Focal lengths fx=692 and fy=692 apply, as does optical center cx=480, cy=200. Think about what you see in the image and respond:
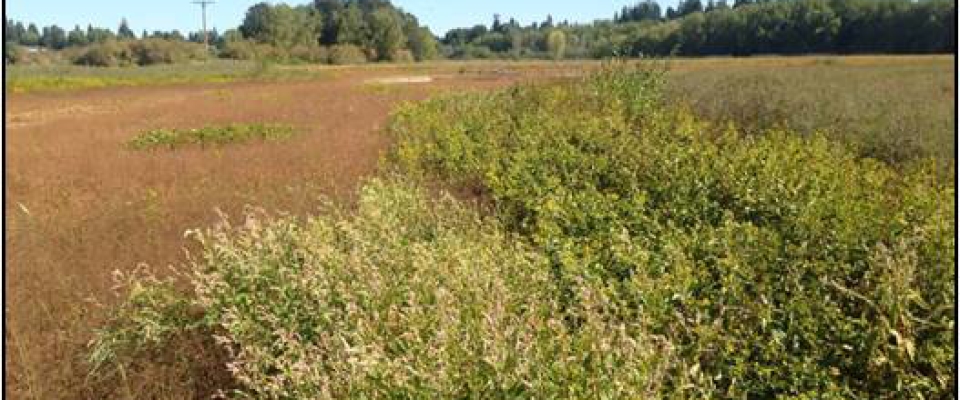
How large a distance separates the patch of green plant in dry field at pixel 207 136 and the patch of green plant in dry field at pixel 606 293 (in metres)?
9.09

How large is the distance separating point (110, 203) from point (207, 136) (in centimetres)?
676

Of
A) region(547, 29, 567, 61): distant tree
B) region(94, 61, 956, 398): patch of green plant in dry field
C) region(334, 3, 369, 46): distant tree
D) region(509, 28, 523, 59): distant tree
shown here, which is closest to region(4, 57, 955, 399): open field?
region(94, 61, 956, 398): patch of green plant in dry field

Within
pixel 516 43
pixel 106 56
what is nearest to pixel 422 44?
pixel 516 43

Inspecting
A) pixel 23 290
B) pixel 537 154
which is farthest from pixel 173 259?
pixel 537 154

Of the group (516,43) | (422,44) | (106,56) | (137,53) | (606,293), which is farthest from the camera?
(516,43)

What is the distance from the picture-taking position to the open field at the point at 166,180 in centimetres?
439

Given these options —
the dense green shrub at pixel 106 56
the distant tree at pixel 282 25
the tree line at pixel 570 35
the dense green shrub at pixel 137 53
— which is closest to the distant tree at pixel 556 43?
the tree line at pixel 570 35

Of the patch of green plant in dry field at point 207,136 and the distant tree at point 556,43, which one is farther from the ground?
the distant tree at point 556,43

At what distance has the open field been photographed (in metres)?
4.39

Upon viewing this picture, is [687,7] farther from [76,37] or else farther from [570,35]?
[76,37]

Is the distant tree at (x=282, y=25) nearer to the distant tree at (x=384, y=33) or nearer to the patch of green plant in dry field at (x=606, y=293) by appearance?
the distant tree at (x=384, y=33)

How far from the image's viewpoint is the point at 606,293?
3.85 meters

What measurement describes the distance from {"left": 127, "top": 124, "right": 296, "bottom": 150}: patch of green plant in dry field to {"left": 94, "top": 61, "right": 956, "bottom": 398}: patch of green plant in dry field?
29.8 feet

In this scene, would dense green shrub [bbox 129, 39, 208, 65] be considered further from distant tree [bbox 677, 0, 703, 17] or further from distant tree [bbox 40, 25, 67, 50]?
distant tree [bbox 677, 0, 703, 17]
